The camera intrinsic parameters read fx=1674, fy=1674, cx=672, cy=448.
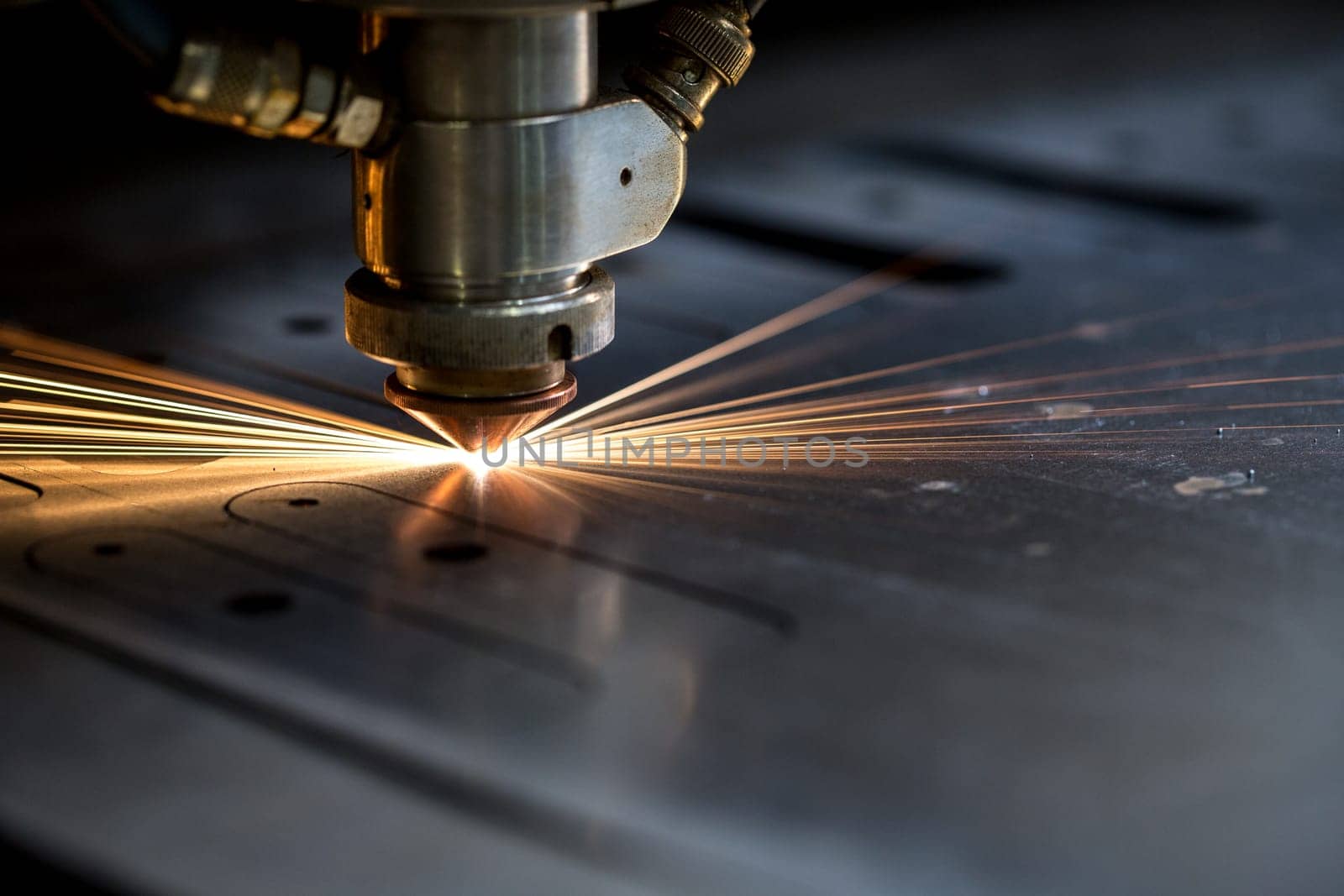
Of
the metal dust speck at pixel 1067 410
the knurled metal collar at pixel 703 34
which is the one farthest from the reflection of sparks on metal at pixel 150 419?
the metal dust speck at pixel 1067 410

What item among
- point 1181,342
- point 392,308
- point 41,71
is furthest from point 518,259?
point 41,71

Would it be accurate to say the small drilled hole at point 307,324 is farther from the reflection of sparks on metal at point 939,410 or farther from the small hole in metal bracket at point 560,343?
the small hole in metal bracket at point 560,343

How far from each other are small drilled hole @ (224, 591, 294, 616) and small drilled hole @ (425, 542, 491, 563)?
0.12 m

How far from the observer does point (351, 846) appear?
3.12ft

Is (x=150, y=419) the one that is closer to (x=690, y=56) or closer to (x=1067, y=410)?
(x=690, y=56)

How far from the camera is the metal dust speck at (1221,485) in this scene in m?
1.45

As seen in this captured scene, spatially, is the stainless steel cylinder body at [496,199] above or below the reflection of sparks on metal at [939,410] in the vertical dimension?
above

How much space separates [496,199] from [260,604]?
1.14ft

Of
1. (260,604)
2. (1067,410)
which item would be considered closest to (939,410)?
(1067,410)

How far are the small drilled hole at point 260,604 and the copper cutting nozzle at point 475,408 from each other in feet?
0.70

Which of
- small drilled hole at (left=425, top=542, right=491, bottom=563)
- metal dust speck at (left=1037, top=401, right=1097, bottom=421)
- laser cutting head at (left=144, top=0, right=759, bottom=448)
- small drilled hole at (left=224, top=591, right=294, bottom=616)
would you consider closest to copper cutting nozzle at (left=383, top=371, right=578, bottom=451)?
laser cutting head at (left=144, top=0, right=759, bottom=448)

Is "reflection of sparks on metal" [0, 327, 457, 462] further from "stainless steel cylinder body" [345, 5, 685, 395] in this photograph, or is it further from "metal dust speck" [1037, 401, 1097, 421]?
"metal dust speck" [1037, 401, 1097, 421]

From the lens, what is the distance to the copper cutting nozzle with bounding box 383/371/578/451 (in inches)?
53.7

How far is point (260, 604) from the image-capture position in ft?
4.00
